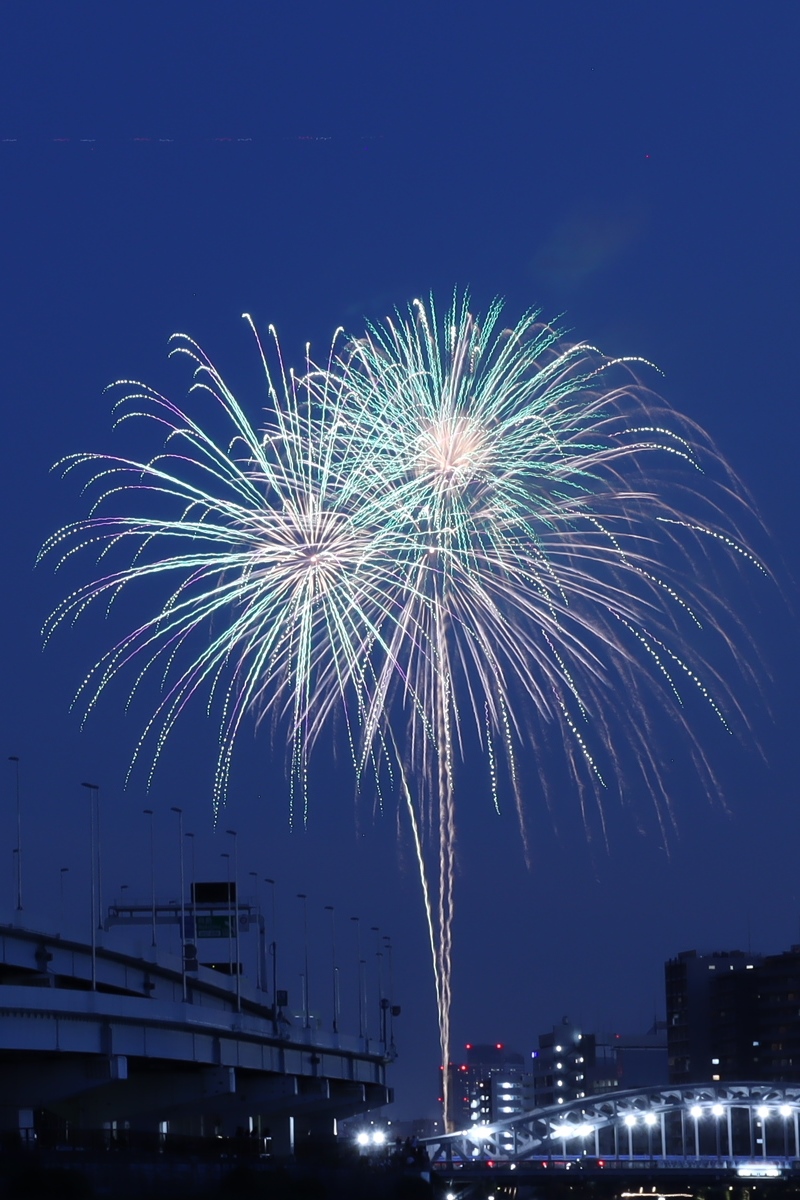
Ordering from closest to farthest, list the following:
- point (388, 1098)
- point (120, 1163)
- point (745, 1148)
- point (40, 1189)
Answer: point (40, 1189)
point (120, 1163)
point (388, 1098)
point (745, 1148)

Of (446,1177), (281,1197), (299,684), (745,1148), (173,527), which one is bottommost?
(745,1148)

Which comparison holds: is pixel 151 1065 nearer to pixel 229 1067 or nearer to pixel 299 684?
pixel 229 1067

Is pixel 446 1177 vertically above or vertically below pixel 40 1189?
below

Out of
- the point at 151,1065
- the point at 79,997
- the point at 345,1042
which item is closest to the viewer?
the point at 79,997

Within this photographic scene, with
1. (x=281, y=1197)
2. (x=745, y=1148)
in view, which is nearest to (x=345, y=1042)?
(x=281, y=1197)

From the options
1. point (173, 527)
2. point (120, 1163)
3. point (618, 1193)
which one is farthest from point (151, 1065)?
point (618, 1193)

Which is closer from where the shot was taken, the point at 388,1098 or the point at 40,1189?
the point at 40,1189
